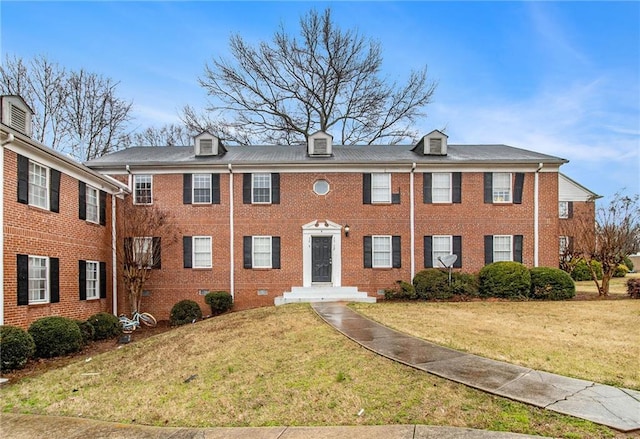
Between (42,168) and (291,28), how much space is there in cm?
1944

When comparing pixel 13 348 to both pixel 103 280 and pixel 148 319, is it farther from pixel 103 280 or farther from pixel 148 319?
pixel 148 319

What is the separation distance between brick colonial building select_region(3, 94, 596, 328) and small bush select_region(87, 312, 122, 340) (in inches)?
129

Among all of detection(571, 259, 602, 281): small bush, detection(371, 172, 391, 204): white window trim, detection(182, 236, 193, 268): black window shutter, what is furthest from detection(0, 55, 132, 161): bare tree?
detection(571, 259, 602, 281): small bush

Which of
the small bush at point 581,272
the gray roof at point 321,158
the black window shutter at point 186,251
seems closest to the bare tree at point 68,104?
the gray roof at point 321,158

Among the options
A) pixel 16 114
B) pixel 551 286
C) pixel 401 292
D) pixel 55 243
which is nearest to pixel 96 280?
pixel 55 243

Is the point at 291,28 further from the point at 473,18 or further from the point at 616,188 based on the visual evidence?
the point at 616,188

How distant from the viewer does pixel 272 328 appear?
9.94 m

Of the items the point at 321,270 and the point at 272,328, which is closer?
the point at 272,328

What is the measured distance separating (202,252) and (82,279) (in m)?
4.19

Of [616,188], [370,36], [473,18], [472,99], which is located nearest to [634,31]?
[473,18]

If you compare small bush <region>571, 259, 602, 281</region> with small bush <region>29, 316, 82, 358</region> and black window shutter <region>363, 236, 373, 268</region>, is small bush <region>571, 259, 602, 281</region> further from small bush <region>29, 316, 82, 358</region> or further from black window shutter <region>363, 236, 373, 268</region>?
small bush <region>29, 316, 82, 358</region>

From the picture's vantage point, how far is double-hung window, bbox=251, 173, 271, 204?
54.2ft

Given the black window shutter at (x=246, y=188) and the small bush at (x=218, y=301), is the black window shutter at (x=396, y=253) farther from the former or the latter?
the small bush at (x=218, y=301)

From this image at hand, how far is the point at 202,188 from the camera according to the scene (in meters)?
16.5
